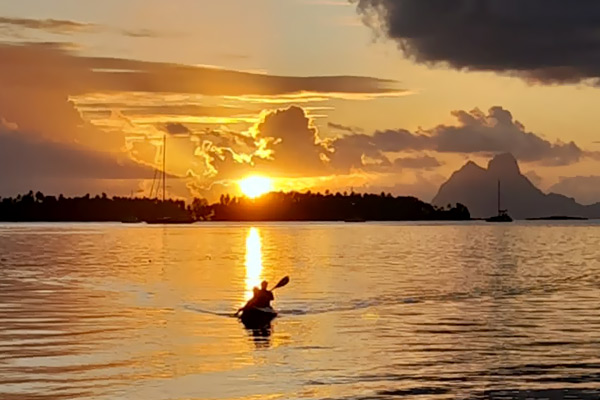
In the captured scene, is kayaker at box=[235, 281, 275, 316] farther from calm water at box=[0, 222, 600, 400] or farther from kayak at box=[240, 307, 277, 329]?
calm water at box=[0, 222, 600, 400]

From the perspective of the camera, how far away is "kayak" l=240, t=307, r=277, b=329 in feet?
153

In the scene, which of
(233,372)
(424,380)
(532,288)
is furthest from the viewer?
(532,288)

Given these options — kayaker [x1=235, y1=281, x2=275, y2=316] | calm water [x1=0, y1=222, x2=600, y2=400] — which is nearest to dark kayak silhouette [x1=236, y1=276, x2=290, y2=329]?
kayaker [x1=235, y1=281, x2=275, y2=316]

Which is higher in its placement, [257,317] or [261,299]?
[261,299]

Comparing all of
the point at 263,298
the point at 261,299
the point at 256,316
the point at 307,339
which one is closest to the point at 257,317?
the point at 256,316

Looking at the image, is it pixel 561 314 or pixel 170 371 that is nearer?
pixel 170 371

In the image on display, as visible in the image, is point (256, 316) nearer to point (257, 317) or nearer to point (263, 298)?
point (257, 317)

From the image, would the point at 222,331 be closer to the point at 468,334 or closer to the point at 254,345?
the point at 254,345

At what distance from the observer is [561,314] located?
169 ft

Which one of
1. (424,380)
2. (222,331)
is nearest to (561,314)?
(222,331)

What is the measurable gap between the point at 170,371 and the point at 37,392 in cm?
547

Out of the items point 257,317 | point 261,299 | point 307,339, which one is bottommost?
point 307,339

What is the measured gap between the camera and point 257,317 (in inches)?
1854

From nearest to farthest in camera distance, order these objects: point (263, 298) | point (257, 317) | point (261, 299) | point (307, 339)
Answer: point (307, 339), point (257, 317), point (261, 299), point (263, 298)
